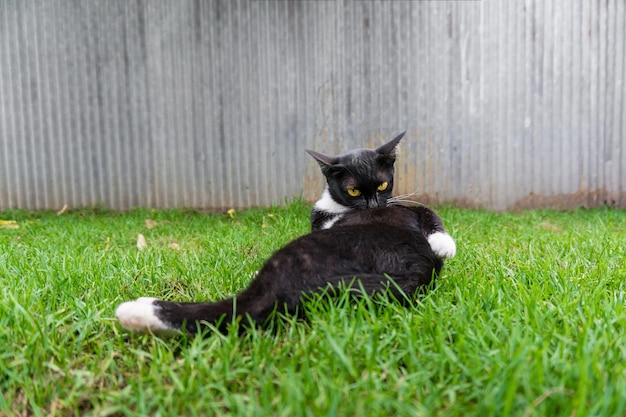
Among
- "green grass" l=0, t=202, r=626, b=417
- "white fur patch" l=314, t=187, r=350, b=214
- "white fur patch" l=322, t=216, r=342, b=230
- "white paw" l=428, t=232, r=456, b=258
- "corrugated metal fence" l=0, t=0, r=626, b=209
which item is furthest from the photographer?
"corrugated metal fence" l=0, t=0, r=626, b=209

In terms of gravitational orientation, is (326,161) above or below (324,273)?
above

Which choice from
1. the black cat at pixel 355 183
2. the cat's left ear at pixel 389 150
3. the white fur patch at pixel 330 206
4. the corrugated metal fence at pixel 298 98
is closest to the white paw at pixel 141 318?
the black cat at pixel 355 183

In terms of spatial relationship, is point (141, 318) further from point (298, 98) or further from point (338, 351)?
point (298, 98)

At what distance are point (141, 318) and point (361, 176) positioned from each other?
1.26m

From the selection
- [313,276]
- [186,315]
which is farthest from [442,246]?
[186,315]

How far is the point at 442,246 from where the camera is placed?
1696 millimetres

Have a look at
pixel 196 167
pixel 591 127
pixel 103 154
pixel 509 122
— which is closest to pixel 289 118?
pixel 196 167

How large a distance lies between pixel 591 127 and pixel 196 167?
4.75 meters

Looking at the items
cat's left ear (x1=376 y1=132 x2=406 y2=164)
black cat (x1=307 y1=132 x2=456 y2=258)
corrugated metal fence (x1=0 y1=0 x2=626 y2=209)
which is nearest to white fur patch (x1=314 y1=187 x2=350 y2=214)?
black cat (x1=307 y1=132 x2=456 y2=258)

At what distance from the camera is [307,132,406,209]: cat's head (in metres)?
2.14

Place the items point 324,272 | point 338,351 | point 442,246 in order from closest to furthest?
point 338,351
point 324,272
point 442,246

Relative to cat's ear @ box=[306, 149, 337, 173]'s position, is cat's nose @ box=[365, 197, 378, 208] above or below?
below

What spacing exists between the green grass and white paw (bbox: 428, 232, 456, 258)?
10 cm

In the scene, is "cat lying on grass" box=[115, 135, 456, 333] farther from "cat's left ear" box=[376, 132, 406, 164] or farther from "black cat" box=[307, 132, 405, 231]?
"cat's left ear" box=[376, 132, 406, 164]
